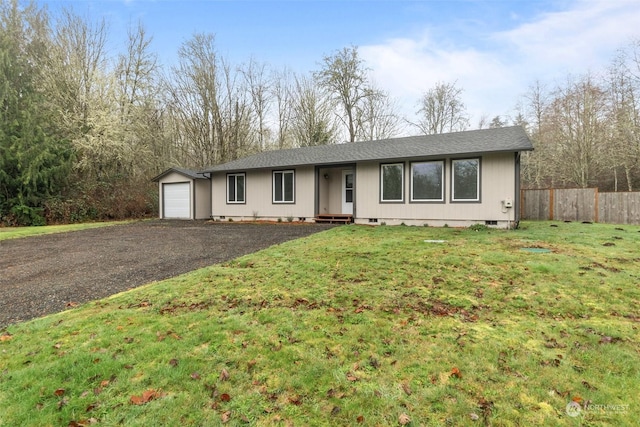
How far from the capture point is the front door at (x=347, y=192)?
13805 mm

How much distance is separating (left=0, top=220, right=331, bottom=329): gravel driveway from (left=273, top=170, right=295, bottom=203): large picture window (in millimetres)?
4510

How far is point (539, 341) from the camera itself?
2.82 m

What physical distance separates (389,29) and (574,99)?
1502 centimetres

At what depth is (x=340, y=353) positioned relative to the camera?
2662 millimetres

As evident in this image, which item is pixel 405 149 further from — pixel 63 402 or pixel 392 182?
pixel 63 402

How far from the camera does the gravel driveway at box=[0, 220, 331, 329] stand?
4.23 m

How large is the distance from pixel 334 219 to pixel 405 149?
392 cm

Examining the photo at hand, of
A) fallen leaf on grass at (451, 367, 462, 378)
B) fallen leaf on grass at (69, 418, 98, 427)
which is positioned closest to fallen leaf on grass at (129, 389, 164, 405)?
fallen leaf on grass at (69, 418, 98, 427)

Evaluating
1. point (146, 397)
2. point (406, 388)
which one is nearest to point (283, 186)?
point (146, 397)

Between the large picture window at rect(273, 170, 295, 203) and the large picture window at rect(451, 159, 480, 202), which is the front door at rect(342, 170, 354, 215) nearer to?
the large picture window at rect(273, 170, 295, 203)

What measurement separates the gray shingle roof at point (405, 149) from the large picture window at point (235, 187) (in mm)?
525

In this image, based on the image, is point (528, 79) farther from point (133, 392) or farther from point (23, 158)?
point (23, 158)

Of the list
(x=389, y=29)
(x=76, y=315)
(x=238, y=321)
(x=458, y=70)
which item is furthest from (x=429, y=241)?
(x=458, y=70)

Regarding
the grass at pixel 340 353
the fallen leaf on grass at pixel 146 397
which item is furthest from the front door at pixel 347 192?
the fallen leaf on grass at pixel 146 397
